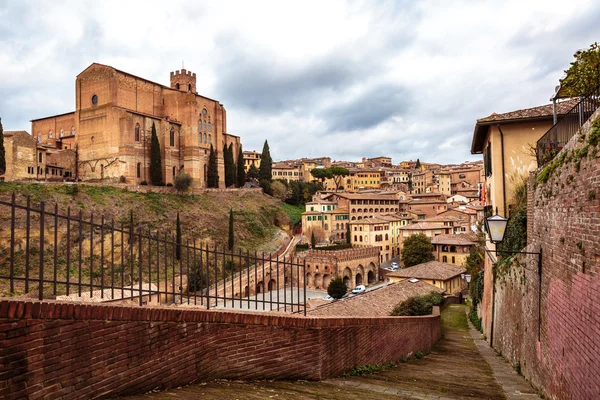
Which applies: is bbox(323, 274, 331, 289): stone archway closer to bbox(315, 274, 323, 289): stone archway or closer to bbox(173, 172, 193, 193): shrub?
bbox(315, 274, 323, 289): stone archway

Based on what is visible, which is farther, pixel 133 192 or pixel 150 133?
pixel 150 133

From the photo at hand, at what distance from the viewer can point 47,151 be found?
174 feet

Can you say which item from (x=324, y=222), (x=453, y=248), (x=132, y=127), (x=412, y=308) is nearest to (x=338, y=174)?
(x=324, y=222)

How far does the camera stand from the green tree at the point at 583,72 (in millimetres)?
9727

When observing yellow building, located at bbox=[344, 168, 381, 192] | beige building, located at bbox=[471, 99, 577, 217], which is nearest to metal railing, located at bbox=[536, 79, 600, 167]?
beige building, located at bbox=[471, 99, 577, 217]

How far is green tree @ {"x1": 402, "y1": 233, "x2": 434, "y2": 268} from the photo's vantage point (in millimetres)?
55250

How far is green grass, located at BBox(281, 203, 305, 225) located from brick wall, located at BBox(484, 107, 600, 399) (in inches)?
2411

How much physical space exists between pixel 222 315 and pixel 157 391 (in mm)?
1414

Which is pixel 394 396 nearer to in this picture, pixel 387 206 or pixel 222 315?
pixel 222 315

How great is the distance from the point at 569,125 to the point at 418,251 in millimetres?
49163

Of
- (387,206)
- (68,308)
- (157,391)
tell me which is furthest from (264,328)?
(387,206)

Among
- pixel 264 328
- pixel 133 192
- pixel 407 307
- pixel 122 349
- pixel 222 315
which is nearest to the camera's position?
pixel 122 349

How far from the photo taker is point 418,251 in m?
55.5

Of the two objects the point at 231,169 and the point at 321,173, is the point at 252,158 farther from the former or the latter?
the point at 231,169
